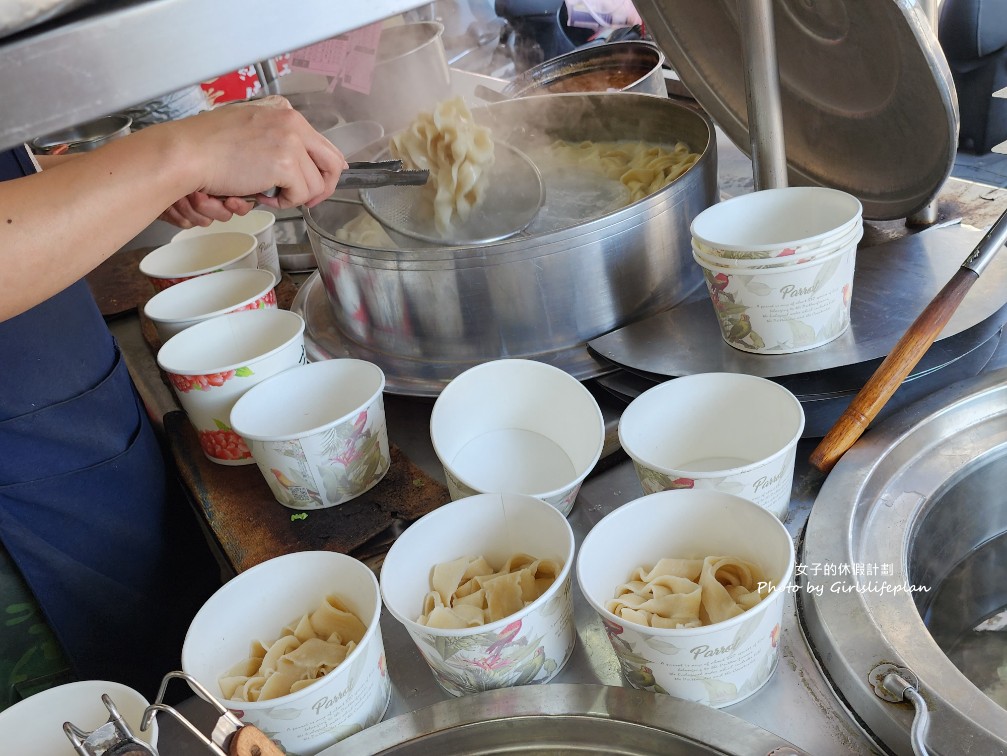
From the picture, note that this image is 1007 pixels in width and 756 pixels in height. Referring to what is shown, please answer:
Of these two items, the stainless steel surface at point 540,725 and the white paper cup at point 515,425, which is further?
the white paper cup at point 515,425

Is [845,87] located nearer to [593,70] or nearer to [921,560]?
[921,560]

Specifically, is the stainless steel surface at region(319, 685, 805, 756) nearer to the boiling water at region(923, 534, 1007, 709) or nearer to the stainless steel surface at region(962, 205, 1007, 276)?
the boiling water at region(923, 534, 1007, 709)

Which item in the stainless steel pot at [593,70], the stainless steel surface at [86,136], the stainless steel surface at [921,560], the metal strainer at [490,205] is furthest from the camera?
the stainless steel pot at [593,70]

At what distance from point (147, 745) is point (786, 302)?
926 mm

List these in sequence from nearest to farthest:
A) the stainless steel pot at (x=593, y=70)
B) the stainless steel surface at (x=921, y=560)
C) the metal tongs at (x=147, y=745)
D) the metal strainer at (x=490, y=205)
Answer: the metal tongs at (x=147, y=745) → the stainless steel surface at (x=921, y=560) → the metal strainer at (x=490, y=205) → the stainless steel pot at (x=593, y=70)

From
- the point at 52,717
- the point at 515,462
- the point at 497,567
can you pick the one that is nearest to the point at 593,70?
the point at 515,462

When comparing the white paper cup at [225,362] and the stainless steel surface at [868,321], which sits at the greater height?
the white paper cup at [225,362]

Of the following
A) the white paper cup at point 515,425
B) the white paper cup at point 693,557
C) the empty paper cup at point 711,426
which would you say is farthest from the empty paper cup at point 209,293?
the white paper cup at point 693,557

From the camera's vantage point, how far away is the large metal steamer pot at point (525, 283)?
1.32m

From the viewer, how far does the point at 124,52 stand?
512 millimetres

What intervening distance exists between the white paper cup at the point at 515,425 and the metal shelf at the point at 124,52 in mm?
699

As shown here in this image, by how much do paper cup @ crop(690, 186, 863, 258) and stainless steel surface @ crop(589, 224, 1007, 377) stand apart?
0.43 feet

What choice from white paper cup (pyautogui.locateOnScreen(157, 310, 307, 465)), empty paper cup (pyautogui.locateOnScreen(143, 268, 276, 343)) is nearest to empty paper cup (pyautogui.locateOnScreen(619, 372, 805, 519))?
white paper cup (pyautogui.locateOnScreen(157, 310, 307, 465))

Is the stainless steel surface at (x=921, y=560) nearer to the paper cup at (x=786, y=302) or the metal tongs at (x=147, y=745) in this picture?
the paper cup at (x=786, y=302)
